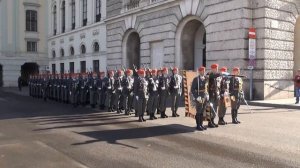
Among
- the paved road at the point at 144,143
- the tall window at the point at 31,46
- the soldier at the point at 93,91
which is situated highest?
the tall window at the point at 31,46

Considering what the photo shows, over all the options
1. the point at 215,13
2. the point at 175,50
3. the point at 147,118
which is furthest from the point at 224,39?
the point at 147,118

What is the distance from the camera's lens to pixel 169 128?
12461 millimetres

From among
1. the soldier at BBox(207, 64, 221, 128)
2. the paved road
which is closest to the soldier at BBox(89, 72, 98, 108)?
the paved road

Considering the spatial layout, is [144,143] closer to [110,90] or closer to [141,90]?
[141,90]

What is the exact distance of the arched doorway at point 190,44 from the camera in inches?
1016

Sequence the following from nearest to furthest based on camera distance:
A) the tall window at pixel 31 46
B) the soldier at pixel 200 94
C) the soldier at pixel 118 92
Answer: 1. the soldier at pixel 200 94
2. the soldier at pixel 118 92
3. the tall window at pixel 31 46

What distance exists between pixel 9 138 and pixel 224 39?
46.5 feet

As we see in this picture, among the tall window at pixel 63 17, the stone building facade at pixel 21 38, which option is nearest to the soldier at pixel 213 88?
the tall window at pixel 63 17

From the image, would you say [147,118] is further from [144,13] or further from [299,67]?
[144,13]

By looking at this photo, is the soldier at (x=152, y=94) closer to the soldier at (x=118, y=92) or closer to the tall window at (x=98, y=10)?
the soldier at (x=118, y=92)

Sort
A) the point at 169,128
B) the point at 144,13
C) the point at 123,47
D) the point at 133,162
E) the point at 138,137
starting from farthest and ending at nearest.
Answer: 1. the point at 123,47
2. the point at 144,13
3. the point at 169,128
4. the point at 138,137
5. the point at 133,162

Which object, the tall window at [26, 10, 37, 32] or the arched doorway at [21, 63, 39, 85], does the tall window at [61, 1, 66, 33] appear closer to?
the tall window at [26, 10, 37, 32]

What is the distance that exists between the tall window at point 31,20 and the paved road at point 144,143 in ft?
123

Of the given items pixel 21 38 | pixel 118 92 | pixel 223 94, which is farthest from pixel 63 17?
pixel 223 94
